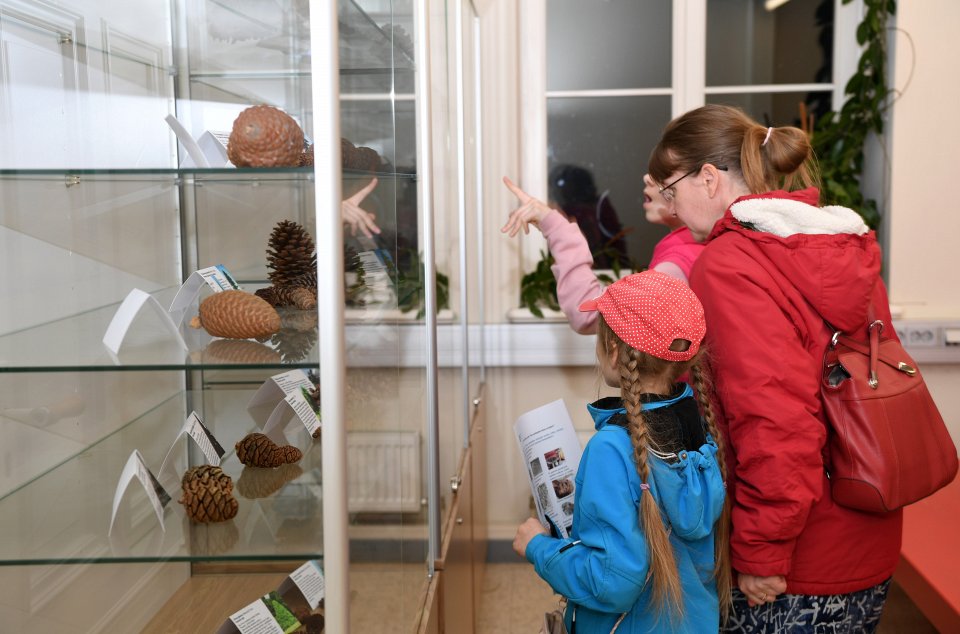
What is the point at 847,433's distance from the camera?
153cm

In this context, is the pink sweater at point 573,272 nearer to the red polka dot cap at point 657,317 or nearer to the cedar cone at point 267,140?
the red polka dot cap at point 657,317

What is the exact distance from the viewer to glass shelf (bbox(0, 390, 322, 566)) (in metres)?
1.06

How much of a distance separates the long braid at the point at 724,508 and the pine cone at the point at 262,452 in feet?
2.39

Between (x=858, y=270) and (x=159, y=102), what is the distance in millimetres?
1204

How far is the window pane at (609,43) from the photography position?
351 centimetres

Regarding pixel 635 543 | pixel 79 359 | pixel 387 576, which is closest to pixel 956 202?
pixel 635 543

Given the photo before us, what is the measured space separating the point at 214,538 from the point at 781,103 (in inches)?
121

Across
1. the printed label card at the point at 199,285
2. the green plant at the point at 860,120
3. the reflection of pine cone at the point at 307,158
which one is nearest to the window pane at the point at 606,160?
the green plant at the point at 860,120

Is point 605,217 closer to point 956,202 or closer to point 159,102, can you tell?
point 956,202

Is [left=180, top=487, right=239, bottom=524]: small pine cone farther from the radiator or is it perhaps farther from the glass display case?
the radiator

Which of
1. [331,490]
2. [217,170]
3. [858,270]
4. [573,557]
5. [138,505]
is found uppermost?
[217,170]

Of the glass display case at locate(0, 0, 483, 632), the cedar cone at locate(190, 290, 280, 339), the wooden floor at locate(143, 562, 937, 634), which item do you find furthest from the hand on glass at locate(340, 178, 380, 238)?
the wooden floor at locate(143, 562, 937, 634)

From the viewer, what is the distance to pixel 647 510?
136 cm

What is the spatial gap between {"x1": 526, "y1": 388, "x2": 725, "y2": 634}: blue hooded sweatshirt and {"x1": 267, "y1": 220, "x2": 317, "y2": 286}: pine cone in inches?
21.2
